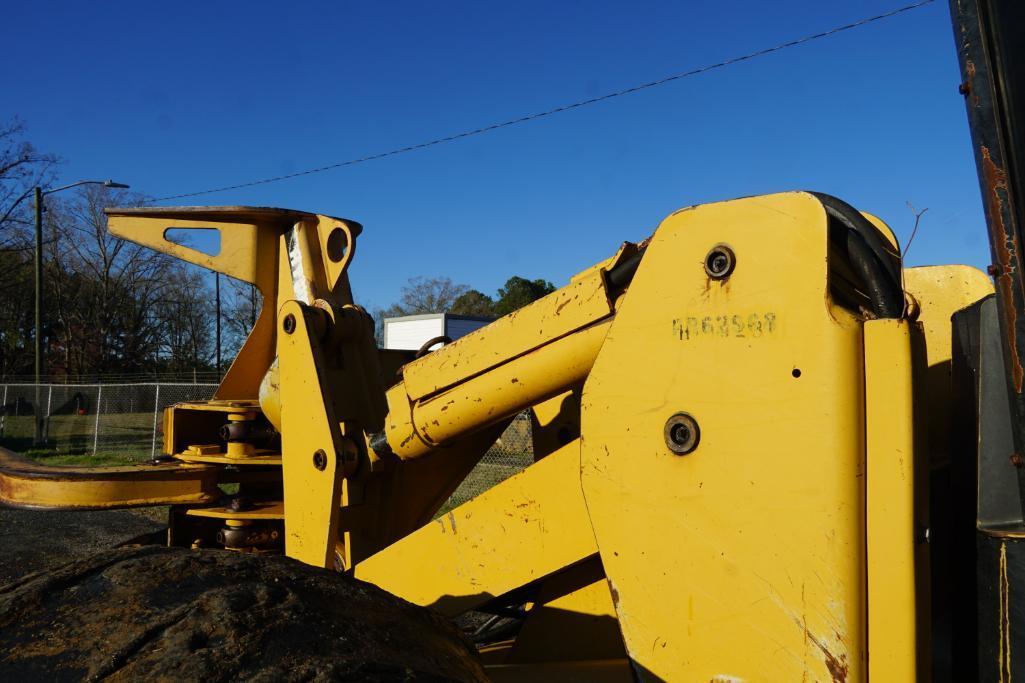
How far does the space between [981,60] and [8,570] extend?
8858 millimetres

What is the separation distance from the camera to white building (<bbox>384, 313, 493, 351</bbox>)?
107 feet

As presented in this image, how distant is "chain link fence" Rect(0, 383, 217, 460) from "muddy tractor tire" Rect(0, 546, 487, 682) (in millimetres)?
17140

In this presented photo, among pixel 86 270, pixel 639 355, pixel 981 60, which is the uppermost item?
pixel 86 270

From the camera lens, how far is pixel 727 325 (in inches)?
70.8

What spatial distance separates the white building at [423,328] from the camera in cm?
3266

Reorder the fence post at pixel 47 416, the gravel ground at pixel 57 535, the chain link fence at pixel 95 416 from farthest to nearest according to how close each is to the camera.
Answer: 1. the fence post at pixel 47 416
2. the chain link fence at pixel 95 416
3. the gravel ground at pixel 57 535

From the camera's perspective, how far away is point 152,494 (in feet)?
10.6

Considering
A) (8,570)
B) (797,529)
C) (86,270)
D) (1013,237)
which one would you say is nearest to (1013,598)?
(797,529)

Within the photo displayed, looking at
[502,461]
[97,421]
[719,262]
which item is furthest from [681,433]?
[97,421]

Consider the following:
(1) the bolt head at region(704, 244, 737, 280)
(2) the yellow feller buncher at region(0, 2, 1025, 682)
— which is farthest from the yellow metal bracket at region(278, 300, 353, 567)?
(1) the bolt head at region(704, 244, 737, 280)

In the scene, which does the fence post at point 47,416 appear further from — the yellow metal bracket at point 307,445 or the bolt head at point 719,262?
the bolt head at point 719,262

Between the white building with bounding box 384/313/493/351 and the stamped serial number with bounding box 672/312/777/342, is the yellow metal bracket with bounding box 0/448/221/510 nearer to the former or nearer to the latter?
the stamped serial number with bounding box 672/312/777/342

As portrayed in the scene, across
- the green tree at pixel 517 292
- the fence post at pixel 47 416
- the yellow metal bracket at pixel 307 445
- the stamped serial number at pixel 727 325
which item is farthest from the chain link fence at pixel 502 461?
the green tree at pixel 517 292

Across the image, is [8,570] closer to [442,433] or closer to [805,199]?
[442,433]
